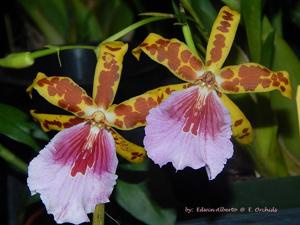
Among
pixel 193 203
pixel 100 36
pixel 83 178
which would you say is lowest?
pixel 193 203

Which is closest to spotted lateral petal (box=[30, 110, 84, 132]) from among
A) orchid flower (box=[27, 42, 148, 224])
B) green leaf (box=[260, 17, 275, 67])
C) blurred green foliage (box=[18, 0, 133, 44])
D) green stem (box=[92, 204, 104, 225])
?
orchid flower (box=[27, 42, 148, 224])

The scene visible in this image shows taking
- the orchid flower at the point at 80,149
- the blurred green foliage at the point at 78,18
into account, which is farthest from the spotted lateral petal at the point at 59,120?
the blurred green foliage at the point at 78,18

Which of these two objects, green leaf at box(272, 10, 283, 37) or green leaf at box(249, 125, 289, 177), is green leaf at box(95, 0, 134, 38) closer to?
green leaf at box(272, 10, 283, 37)

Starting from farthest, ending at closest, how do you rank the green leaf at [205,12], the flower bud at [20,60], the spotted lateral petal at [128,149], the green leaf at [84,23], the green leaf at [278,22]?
the green leaf at [84,23] → the green leaf at [278,22] → the green leaf at [205,12] → the spotted lateral petal at [128,149] → the flower bud at [20,60]

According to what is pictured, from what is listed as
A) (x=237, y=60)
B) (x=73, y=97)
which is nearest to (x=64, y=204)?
(x=73, y=97)

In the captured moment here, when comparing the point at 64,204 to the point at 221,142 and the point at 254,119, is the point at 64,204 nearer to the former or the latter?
the point at 221,142

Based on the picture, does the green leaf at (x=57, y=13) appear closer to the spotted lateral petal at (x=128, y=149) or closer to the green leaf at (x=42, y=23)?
the green leaf at (x=42, y=23)

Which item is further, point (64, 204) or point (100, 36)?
point (100, 36)
